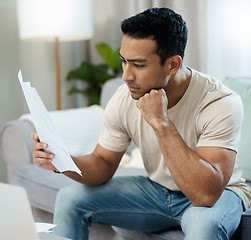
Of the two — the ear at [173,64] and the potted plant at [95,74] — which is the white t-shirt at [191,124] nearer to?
the ear at [173,64]

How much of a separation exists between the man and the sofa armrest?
706mm

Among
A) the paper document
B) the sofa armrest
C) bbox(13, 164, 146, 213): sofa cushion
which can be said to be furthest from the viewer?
the sofa armrest

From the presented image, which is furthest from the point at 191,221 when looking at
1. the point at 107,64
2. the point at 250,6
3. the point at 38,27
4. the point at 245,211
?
the point at 107,64

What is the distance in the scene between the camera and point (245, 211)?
54.7 inches

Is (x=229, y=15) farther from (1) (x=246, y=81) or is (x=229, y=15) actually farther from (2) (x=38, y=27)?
(2) (x=38, y=27)

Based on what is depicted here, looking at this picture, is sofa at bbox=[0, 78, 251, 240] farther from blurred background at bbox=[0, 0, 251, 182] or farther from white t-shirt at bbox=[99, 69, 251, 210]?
blurred background at bbox=[0, 0, 251, 182]

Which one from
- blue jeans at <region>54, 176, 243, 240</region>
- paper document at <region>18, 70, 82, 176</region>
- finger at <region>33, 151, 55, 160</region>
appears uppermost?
paper document at <region>18, 70, 82, 176</region>

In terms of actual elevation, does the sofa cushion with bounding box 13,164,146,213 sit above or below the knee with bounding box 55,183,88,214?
below

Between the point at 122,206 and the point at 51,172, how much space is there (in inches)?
25.2

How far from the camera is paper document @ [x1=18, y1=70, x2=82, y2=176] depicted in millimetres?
1058

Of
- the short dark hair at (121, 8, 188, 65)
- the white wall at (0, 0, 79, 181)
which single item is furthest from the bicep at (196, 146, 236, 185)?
the white wall at (0, 0, 79, 181)

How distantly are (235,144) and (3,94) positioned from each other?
230cm

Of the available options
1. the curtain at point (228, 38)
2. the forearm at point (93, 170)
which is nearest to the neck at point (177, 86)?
the forearm at point (93, 170)

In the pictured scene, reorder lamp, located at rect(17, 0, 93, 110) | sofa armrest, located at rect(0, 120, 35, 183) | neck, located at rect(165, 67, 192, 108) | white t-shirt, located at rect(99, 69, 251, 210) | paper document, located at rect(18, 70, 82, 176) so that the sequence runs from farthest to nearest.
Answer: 1. lamp, located at rect(17, 0, 93, 110)
2. sofa armrest, located at rect(0, 120, 35, 183)
3. neck, located at rect(165, 67, 192, 108)
4. white t-shirt, located at rect(99, 69, 251, 210)
5. paper document, located at rect(18, 70, 82, 176)
